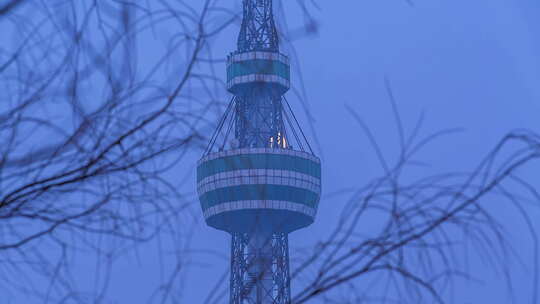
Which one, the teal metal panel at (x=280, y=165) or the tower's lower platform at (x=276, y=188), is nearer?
the teal metal panel at (x=280, y=165)

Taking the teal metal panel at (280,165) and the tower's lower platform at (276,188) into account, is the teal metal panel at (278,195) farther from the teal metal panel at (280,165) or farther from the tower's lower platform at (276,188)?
the teal metal panel at (280,165)

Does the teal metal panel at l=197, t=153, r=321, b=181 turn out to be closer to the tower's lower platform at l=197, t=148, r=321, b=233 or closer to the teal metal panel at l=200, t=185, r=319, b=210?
the tower's lower platform at l=197, t=148, r=321, b=233

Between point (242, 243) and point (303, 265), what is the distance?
92535 millimetres

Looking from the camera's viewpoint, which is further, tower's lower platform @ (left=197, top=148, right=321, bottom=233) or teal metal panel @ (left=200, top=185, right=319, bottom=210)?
teal metal panel @ (left=200, top=185, right=319, bottom=210)

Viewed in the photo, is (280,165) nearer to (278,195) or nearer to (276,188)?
(276,188)

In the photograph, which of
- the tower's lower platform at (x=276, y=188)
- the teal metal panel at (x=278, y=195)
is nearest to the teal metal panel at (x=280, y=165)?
the tower's lower platform at (x=276, y=188)

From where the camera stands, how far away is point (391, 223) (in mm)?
3955

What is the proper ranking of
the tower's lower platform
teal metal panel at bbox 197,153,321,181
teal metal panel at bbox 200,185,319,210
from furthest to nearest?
teal metal panel at bbox 200,185,319,210 → the tower's lower platform → teal metal panel at bbox 197,153,321,181

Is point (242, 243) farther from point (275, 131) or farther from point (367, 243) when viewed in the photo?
point (367, 243)

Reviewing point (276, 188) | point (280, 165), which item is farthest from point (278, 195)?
point (280, 165)

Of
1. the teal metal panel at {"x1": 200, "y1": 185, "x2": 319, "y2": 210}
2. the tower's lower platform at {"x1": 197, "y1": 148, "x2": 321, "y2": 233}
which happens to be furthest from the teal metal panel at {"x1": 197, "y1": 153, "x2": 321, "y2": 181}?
the teal metal panel at {"x1": 200, "y1": 185, "x2": 319, "y2": 210}

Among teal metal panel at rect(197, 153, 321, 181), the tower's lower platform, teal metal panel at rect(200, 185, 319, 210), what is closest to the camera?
teal metal panel at rect(197, 153, 321, 181)

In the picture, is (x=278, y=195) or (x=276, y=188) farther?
(x=278, y=195)

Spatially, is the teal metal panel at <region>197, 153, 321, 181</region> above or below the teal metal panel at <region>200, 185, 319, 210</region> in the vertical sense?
above
